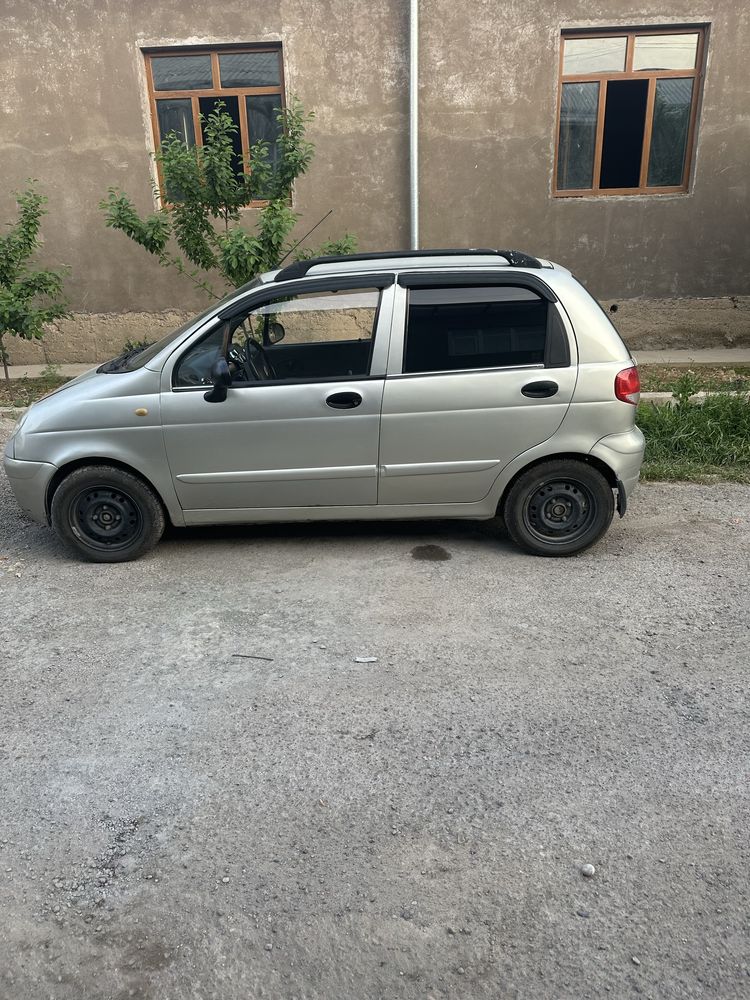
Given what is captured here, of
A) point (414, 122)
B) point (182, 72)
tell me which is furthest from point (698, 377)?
point (182, 72)

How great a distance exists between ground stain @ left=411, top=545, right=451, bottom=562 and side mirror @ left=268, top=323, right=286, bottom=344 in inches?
63.9

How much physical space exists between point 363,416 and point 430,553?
102 centimetres

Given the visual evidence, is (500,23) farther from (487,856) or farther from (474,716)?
(487,856)

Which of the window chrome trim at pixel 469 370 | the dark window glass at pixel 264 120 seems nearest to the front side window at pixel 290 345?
the window chrome trim at pixel 469 370

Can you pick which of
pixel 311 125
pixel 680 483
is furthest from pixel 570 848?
pixel 311 125

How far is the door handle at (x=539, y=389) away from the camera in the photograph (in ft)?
15.3

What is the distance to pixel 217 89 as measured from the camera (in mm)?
10383

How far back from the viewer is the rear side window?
4.70 meters

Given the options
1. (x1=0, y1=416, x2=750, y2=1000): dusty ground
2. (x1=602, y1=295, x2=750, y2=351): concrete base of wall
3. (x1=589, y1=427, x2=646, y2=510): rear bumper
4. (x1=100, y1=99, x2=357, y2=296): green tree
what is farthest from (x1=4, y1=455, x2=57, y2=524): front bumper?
(x1=602, y1=295, x2=750, y2=351): concrete base of wall

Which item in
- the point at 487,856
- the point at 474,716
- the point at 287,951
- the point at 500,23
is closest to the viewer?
the point at 287,951

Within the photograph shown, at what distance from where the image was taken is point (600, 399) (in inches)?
185

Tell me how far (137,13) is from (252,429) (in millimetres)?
8171

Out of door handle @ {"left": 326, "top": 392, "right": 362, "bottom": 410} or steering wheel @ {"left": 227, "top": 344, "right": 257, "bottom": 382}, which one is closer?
door handle @ {"left": 326, "top": 392, "right": 362, "bottom": 410}

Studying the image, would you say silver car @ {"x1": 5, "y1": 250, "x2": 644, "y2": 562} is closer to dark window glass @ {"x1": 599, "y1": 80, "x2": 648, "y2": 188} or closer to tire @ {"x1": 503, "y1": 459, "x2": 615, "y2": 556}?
tire @ {"x1": 503, "y1": 459, "x2": 615, "y2": 556}
